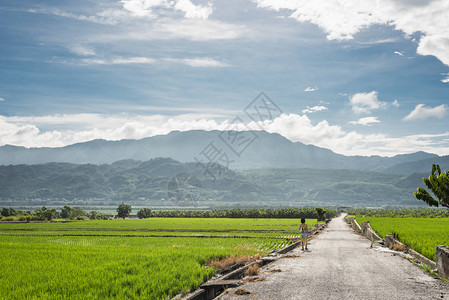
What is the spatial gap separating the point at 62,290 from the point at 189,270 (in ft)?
14.3

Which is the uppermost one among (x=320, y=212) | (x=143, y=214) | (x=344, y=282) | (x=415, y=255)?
(x=344, y=282)

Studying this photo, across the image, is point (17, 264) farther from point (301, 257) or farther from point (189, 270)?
point (301, 257)

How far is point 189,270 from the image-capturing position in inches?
512

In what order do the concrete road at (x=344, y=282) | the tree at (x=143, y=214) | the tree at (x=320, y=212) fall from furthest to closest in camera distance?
the tree at (x=143, y=214) → the tree at (x=320, y=212) → the concrete road at (x=344, y=282)

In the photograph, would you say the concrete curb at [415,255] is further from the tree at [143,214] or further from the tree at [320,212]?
the tree at [143,214]

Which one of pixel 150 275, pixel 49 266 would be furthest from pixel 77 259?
pixel 150 275

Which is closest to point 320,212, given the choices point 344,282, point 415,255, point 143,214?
point 143,214

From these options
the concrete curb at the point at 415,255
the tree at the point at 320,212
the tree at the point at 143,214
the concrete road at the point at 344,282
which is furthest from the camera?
the tree at the point at 143,214

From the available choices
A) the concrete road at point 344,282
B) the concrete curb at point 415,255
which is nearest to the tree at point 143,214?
the concrete curb at point 415,255

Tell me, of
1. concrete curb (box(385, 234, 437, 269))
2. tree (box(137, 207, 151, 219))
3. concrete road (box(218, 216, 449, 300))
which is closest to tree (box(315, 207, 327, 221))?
concrete curb (box(385, 234, 437, 269))

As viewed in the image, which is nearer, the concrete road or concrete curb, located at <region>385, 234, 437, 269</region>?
the concrete road

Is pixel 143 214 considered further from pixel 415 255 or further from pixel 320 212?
pixel 415 255

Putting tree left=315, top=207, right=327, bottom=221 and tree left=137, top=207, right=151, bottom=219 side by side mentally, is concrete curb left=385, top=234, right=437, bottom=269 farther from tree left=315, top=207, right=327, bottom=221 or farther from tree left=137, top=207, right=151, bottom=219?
tree left=137, top=207, right=151, bottom=219

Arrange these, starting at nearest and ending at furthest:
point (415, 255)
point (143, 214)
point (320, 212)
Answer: point (415, 255) < point (320, 212) < point (143, 214)
